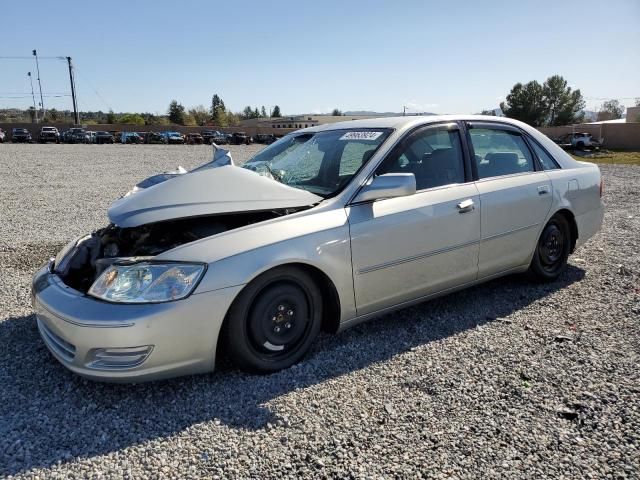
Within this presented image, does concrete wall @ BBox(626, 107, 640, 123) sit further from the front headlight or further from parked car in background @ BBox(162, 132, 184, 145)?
the front headlight

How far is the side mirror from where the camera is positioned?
130 inches

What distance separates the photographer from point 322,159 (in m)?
3.97

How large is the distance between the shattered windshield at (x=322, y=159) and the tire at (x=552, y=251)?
2.01 meters

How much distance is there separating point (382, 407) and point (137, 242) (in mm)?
1883

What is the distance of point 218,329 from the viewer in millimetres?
2863

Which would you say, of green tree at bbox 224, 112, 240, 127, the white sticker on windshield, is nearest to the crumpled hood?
the white sticker on windshield

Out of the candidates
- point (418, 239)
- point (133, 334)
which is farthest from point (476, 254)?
point (133, 334)

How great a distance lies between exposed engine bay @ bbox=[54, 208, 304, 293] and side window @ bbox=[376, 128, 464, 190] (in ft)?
3.03

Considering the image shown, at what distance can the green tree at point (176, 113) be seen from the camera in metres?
90.8

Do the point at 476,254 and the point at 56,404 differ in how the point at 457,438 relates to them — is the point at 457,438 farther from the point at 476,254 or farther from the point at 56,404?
the point at 56,404

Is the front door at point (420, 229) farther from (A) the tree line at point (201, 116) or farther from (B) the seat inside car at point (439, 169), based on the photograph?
(A) the tree line at point (201, 116)

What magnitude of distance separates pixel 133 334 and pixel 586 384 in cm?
264

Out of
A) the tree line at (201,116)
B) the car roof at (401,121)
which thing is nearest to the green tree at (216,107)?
→ the tree line at (201,116)

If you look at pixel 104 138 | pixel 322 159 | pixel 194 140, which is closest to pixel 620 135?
pixel 194 140
